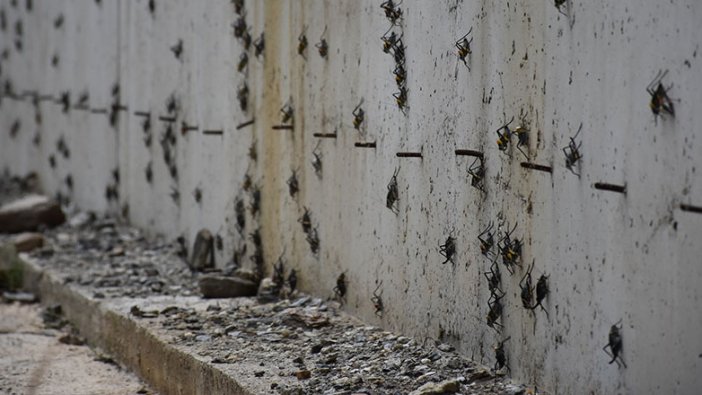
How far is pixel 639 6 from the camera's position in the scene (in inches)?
141

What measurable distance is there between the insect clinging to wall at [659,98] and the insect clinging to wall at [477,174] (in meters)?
1.18

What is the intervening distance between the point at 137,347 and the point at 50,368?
63cm

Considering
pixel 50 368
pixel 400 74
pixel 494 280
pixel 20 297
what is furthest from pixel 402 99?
pixel 20 297

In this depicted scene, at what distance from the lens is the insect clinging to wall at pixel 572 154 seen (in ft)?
12.9

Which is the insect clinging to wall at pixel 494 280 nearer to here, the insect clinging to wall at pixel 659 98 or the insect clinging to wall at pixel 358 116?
the insect clinging to wall at pixel 659 98

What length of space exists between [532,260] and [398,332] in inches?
48.6

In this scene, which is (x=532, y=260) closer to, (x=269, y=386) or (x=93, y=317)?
(x=269, y=386)

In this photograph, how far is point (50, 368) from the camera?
6.57 meters

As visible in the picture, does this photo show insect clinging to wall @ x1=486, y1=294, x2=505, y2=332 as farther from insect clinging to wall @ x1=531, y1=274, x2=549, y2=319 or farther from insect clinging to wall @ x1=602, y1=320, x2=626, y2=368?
insect clinging to wall @ x1=602, y1=320, x2=626, y2=368

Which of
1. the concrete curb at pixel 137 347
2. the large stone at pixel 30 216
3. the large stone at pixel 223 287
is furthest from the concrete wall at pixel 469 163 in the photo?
the large stone at pixel 30 216

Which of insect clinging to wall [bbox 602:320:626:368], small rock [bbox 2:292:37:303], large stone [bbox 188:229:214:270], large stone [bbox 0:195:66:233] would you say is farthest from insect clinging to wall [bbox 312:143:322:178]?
large stone [bbox 0:195:66:233]

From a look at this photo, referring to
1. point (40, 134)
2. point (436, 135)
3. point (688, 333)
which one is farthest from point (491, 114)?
point (40, 134)

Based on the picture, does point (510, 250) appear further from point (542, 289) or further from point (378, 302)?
point (378, 302)

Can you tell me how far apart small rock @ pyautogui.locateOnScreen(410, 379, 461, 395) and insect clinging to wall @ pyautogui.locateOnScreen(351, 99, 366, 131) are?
168cm
